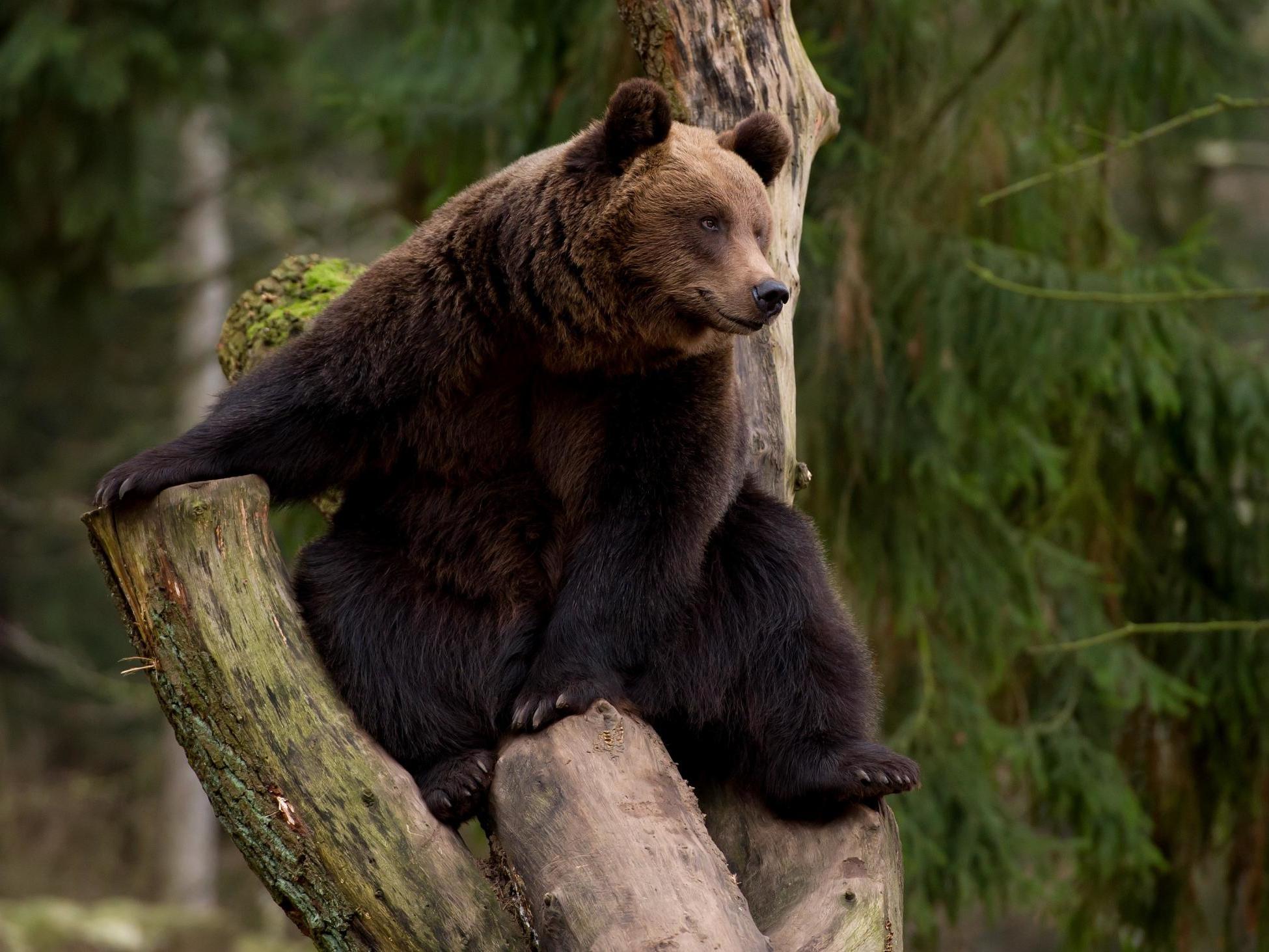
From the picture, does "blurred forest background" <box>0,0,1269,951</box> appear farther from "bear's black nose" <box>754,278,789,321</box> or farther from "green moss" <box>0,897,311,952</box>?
"green moss" <box>0,897,311,952</box>

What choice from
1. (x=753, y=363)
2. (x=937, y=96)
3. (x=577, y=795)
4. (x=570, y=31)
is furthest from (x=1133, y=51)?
(x=577, y=795)

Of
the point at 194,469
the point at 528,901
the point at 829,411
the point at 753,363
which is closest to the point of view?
the point at 528,901

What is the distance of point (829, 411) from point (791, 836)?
9.05 ft

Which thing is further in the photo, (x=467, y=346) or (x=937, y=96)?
(x=937, y=96)

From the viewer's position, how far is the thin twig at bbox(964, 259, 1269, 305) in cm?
514

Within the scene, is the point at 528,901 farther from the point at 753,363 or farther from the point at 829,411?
the point at 829,411

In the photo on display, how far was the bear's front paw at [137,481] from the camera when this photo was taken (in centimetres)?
326

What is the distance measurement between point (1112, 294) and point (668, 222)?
261 centimetres

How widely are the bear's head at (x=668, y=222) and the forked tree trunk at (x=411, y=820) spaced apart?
1156 millimetres

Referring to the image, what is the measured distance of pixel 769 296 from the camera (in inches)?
136

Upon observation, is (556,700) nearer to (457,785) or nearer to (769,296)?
(457,785)

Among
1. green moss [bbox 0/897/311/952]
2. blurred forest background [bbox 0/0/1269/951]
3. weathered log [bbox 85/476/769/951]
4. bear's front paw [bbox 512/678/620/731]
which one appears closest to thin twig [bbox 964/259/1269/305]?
blurred forest background [bbox 0/0/1269/951]

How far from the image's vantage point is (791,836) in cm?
359

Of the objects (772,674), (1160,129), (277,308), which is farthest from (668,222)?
(1160,129)
